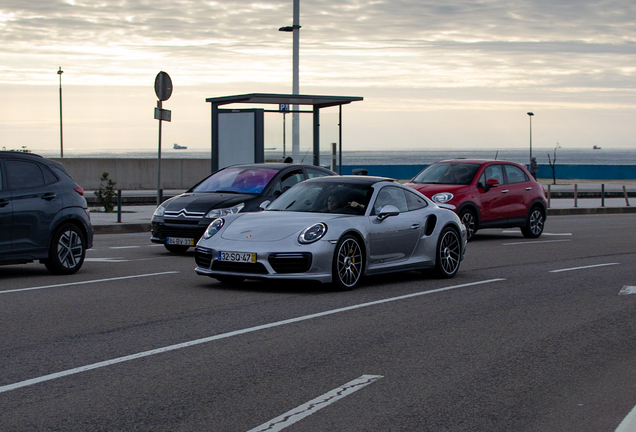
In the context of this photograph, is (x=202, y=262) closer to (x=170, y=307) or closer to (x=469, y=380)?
(x=170, y=307)

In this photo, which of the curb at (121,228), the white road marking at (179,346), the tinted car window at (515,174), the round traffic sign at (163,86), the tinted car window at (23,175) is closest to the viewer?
the white road marking at (179,346)

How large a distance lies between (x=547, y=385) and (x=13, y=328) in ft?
14.7

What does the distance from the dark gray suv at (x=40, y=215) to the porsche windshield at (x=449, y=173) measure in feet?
28.8

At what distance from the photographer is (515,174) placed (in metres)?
19.3

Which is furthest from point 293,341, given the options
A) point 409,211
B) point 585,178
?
point 585,178

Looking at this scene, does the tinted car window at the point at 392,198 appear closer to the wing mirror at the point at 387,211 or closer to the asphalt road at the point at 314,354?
the wing mirror at the point at 387,211

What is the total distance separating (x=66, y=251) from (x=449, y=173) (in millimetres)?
9436

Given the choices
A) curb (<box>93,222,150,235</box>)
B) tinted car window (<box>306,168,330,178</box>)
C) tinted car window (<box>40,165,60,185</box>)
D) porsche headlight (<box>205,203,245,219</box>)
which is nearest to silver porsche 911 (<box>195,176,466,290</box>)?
tinted car window (<box>40,165,60,185</box>)

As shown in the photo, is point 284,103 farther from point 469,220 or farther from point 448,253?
point 448,253

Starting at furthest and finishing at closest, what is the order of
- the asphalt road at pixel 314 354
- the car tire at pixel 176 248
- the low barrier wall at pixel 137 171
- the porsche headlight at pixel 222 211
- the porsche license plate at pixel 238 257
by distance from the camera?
the low barrier wall at pixel 137 171, the car tire at pixel 176 248, the porsche headlight at pixel 222 211, the porsche license plate at pixel 238 257, the asphalt road at pixel 314 354

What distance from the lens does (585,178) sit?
246 feet

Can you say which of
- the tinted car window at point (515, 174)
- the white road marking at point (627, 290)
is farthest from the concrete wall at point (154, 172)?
the white road marking at point (627, 290)

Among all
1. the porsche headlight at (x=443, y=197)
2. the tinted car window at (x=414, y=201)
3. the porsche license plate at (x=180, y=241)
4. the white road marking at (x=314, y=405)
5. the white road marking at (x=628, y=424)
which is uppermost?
the tinted car window at (x=414, y=201)

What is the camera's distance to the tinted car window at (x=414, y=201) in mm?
11609
